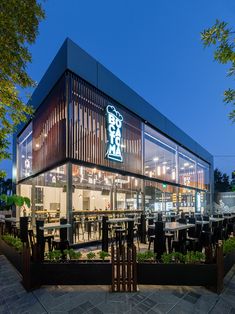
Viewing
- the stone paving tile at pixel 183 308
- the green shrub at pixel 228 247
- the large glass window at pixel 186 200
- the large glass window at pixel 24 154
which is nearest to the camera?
the stone paving tile at pixel 183 308

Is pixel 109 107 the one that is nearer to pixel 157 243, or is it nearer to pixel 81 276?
pixel 157 243

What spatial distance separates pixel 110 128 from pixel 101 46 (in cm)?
12142

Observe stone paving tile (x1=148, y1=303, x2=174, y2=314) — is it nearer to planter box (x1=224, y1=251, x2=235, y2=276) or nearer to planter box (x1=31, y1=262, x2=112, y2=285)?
planter box (x1=31, y1=262, x2=112, y2=285)

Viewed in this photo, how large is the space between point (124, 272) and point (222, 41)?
4.46 m

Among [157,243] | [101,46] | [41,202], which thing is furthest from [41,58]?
[157,243]

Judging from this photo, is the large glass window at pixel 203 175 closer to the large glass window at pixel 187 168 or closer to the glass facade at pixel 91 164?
the large glass window at pixel 187 168

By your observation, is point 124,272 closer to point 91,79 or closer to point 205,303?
point 205,303

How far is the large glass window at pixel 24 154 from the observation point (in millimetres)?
13750

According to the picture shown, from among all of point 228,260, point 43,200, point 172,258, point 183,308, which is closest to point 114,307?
point 183,308

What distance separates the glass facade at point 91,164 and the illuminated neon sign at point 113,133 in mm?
192

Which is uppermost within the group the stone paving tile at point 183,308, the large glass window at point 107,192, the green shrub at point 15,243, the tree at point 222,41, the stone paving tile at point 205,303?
the tree at point 222,41

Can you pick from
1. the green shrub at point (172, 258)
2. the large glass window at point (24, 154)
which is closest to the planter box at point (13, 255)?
the green shrub at point (172, 258)

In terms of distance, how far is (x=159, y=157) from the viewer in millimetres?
14977

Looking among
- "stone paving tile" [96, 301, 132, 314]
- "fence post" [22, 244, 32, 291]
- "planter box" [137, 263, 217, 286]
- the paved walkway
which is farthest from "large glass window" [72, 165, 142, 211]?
"stone paving tile" [96, 301, 132, 314]
